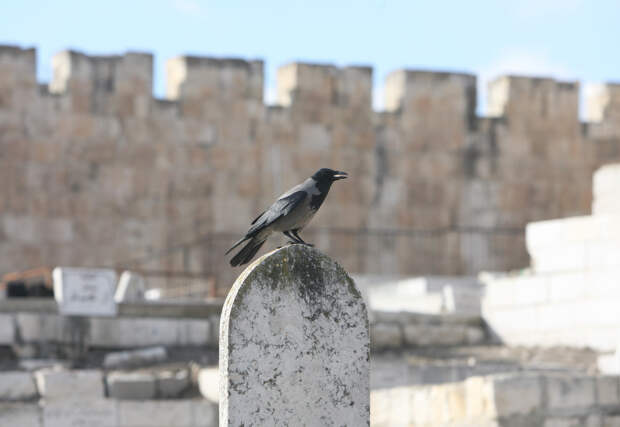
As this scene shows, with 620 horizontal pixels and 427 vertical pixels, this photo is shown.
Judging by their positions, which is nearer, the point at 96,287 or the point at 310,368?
the point at 310,368

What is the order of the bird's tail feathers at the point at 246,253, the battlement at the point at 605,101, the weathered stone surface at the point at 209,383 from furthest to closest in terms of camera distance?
the battlement at the point at 605,101 → the weathered stone surface at the point at 209,383 → the bird's tail feathers at the point at 246,253

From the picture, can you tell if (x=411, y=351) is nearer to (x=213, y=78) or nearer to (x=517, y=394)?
(x=517, y=394)

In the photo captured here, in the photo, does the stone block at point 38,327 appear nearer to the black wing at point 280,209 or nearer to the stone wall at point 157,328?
the stone wall at point 157,328

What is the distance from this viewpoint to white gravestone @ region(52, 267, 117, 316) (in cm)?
1380

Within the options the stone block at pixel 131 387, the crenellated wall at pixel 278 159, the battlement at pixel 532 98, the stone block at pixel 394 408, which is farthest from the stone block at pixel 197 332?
the battlement at pixel 532 98

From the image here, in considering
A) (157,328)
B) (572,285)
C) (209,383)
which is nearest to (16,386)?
(209,383)

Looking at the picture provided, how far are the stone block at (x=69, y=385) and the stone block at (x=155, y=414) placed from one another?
0.30 meters

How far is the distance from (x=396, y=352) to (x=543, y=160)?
9694mm

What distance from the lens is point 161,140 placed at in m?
21.5

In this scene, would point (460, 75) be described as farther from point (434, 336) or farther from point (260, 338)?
point (260, 338)

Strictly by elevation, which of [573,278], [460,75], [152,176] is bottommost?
[573,278]

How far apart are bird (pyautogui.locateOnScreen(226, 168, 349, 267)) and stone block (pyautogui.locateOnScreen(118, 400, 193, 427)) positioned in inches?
264

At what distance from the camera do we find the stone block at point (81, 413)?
1237 cm

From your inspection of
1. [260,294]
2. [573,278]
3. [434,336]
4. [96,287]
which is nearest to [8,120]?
[96,287]
